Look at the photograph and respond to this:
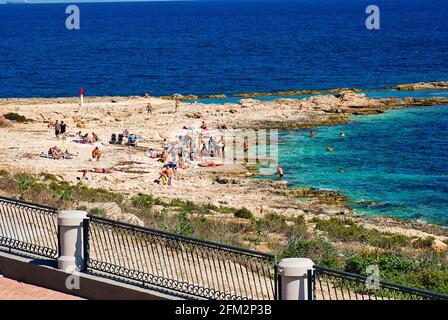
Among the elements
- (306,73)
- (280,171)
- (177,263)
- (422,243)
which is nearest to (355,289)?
(177,263)

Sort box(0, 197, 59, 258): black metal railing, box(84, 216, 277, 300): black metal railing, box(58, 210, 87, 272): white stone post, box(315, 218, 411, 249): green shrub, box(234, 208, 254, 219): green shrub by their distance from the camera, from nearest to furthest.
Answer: box(84, 216, 277, 300): black metal railing < box(58, 210, 87, 272): white stone post < box(0, 197, 59, 258): black metal railing < box(315, 218, 411, 249): green shrub < box(234, 208, 254, 219): green shrub

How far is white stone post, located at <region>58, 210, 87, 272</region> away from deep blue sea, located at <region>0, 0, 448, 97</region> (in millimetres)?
68993

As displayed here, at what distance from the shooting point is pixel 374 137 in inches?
2128

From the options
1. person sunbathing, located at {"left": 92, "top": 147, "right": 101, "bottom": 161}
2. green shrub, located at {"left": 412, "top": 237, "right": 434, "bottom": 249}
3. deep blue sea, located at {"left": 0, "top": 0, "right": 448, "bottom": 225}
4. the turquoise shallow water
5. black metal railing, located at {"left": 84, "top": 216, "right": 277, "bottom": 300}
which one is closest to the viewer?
black metal railing, located at {"left": 84, "top": 216, "right": 277, "bottom": 300}

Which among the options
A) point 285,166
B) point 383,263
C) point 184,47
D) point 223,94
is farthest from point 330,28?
point 383,263

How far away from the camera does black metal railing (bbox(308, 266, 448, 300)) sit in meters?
12.2

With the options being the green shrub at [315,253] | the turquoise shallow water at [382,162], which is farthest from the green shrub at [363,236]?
the turquoise shallow water at [382,162]

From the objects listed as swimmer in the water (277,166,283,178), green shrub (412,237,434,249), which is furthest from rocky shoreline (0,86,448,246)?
green shrub (412,237,434,249)

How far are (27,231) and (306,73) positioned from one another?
84.1m

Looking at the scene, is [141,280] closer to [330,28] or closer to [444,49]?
[444,49]

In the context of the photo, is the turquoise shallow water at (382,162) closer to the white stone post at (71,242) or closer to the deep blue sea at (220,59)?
the white stone post at (71,242)

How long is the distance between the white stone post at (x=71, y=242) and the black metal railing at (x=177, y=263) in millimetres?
152

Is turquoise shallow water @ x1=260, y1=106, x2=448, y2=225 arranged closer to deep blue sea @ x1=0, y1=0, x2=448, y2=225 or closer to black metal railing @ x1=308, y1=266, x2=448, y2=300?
deep blue sea @ x1=0, y1=0, x2=448, y2=225

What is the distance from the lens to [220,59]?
120312mm
